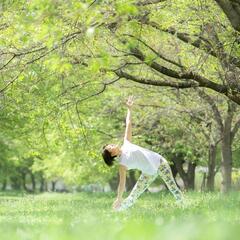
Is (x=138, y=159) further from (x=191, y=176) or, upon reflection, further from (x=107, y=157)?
(x=191, y=176)

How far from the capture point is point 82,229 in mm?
6527

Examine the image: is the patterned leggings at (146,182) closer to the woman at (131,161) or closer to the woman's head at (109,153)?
the woman at (131,161)

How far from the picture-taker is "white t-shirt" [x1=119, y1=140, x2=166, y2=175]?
41.7 ft

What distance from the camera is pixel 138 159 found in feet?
42.2

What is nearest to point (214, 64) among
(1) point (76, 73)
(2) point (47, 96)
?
(1) point (76, 73)

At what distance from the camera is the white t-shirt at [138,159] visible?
12.7 meters

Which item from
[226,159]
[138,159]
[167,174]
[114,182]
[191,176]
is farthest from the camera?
[114,182]

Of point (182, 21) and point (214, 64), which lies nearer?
point (182, 21)

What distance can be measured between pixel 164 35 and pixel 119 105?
13837mm

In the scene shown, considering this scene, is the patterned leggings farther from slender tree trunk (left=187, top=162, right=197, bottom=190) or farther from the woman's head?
slender tree trunk (left=187, top=162, right=197, bottom=190)

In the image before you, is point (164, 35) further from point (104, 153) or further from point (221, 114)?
point (221, 114)

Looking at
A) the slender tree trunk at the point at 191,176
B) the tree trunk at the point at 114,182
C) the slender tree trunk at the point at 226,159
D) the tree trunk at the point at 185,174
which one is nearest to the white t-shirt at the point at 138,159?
the slender tree trunk at the point at 226,159

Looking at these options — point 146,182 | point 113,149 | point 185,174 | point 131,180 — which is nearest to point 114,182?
point 131,180

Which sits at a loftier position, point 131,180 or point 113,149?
point 131,180
